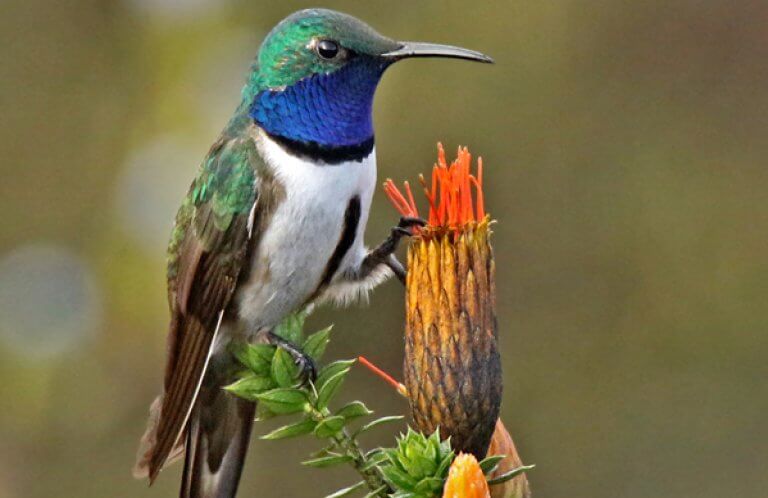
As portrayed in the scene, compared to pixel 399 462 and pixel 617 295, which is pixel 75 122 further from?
A: pixel 399 462

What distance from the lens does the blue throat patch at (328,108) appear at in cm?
321

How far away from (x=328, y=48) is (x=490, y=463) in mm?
1595

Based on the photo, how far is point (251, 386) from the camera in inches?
86.9

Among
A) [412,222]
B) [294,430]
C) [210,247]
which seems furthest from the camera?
[210,247]

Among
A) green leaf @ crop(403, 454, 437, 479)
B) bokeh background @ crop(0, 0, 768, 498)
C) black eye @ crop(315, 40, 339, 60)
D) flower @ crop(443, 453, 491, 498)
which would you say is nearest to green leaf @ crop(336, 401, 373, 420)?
green leaf @ crop(403, 454, 437, 479)

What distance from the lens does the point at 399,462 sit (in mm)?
1811

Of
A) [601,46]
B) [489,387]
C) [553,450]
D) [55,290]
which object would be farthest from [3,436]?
[489,387]

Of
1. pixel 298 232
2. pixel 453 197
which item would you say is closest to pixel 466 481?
pixel 453 197

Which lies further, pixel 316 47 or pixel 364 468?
pixel 316 47

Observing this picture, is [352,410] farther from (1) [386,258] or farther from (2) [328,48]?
(2) [328,48]

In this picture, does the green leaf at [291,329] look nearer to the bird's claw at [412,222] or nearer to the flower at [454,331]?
the bird's claw at [412,222]

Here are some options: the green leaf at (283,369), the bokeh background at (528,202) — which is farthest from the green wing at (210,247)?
the bokeh background at (528,202)

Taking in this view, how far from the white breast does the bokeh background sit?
220 centimetres

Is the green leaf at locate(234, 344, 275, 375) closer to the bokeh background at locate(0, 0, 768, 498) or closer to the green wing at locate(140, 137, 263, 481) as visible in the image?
the green wing at locate(140, 137, 263, 481)
